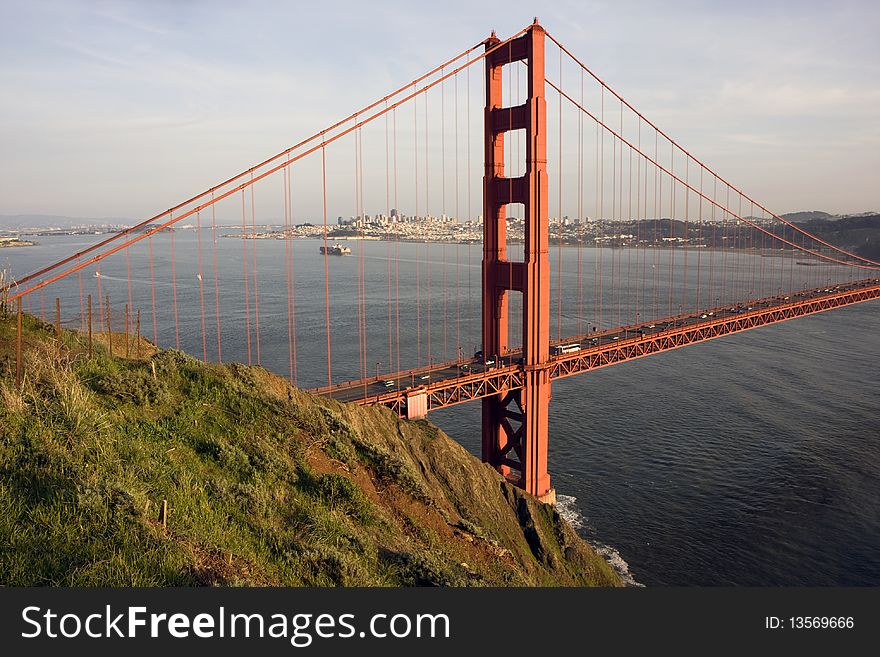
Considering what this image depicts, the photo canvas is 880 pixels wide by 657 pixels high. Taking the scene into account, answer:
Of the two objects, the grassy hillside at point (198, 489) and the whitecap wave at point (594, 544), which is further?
the whitecap wave at point (594, 544)

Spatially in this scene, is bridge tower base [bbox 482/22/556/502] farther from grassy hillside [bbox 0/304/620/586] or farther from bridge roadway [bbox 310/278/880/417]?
grassy hillside [bbox 0/304/620/586]

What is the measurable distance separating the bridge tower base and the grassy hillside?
31.0ft

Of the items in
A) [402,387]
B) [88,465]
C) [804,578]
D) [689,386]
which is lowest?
[804,578]

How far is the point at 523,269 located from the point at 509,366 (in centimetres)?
417

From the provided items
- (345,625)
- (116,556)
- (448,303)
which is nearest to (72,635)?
(116,556)

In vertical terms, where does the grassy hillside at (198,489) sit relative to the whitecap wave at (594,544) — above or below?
above

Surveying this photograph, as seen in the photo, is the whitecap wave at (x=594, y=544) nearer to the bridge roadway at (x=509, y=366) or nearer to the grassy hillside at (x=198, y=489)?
the bridge roadway at (x=509, y=366)

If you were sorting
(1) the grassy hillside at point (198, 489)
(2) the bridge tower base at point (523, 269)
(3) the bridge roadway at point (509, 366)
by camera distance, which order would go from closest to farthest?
1. (1) the grassy hillside at point (198, 489)
2. (3) the bridge roadway at point (509, 366)
3. (2) the bridge tower base at point (523, 269)

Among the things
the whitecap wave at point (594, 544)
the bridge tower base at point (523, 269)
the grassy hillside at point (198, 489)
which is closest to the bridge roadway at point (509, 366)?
the bridge tower base at point (523, 269)

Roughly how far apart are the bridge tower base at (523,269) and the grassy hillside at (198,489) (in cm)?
944

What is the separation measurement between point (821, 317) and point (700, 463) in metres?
57.0

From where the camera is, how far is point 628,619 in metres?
5.77

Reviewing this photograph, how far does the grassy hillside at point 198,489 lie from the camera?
7.10 m

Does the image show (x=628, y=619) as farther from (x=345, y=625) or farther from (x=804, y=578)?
(x=804, y=578)
